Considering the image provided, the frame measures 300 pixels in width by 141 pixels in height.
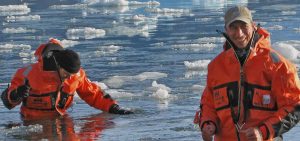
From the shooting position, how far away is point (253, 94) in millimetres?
4328

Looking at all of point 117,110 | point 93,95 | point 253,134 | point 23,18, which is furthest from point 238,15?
point 23,18

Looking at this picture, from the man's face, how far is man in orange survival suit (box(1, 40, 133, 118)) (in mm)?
3715

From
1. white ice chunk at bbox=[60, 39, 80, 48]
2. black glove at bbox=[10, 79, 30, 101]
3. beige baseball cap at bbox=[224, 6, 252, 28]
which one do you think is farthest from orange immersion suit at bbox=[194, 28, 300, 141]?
white ice chunk at bbox=[60, 39, 80, 48]

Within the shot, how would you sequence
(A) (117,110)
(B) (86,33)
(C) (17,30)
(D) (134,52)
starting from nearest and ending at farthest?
(A) (117,110)
(D) (134,52)
(B) (86,33)
(C) (17,30)

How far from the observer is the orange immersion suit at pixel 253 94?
4.19m

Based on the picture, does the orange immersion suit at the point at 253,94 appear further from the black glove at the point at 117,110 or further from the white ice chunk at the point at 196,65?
the white ice chunk at the point at 196,65

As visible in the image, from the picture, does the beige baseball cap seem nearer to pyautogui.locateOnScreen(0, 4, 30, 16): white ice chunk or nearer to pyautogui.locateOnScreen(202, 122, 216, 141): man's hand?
pyautogui.locateOnScreen(202, 122, 216, 141): man's hand

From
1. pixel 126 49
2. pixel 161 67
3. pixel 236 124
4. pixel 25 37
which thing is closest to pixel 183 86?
pixel 161 67

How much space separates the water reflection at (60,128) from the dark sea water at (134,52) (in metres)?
0.01

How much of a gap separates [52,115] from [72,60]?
1.16 m

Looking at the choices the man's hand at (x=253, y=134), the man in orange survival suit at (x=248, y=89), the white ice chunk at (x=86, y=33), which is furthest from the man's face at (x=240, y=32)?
the white ice chunk at (x=86, y=33)

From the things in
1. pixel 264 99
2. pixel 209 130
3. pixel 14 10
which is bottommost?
pixel 14 10

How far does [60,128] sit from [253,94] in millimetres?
4288

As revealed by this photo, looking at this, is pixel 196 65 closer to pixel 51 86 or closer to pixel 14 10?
pixel 51 86
